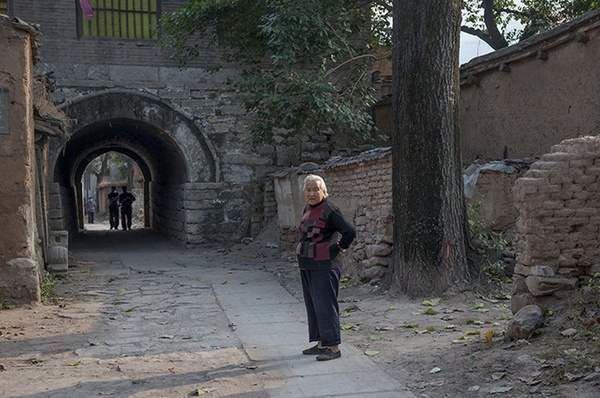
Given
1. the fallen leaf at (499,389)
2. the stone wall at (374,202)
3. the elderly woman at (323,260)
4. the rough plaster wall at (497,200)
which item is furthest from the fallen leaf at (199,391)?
the rough plaster wall at (497,200)

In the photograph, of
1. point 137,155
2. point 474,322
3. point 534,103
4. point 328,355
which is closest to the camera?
point 328,355

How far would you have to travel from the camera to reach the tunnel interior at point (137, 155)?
1544 cm

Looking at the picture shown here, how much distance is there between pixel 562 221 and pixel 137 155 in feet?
59.4

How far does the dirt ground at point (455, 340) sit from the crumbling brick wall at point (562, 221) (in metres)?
0.40

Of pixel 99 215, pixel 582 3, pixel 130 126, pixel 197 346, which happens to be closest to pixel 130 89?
pixel 130 126

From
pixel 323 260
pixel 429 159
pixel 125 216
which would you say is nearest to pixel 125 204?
pixel 125 216

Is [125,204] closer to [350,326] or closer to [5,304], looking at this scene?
[5,304]

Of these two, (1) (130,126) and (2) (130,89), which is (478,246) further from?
(1) (130,126)

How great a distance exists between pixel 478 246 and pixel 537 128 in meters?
3.02

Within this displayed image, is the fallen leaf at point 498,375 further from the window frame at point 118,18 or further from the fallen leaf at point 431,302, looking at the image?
the window frame at point 118,18

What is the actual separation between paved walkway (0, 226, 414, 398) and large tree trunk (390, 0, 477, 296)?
1.52m

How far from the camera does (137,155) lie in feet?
73.3

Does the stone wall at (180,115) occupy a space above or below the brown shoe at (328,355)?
above

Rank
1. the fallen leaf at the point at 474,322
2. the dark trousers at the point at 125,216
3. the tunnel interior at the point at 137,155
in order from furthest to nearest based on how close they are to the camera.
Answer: the dark trousers at the point at 125,216 → the tunnel interior at the point at 137,155 → the fallen leaf at the point at 474,322
